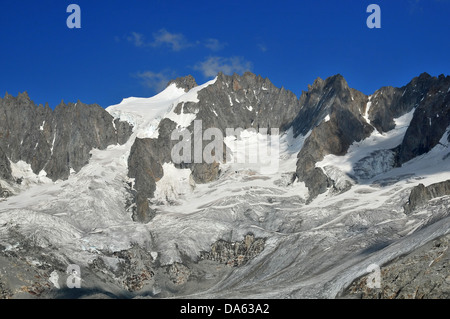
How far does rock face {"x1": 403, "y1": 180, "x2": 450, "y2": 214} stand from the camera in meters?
164

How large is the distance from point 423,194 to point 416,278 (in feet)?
260

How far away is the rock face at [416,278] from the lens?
86.0 m

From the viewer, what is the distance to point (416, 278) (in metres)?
89.4

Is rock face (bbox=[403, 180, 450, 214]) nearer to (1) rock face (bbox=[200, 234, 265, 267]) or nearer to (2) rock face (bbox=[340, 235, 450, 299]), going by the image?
(1) rock face (bbox=[200, 234, 265, 267])

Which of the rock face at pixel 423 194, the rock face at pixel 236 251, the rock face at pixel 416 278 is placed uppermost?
the rock face at pixel 423 194

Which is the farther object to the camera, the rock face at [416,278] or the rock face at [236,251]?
the rock face at [236,251]

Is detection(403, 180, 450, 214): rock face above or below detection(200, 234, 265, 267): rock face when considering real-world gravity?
above

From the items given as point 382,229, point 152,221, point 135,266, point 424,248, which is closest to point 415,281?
point 424,248

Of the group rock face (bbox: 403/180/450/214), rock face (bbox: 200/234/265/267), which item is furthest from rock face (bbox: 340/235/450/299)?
rock face (bbox: 403/180/450/214)

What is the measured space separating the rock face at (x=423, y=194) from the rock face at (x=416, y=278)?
217ft

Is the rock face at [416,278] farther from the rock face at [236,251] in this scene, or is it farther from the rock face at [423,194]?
the rock face at [423,194]

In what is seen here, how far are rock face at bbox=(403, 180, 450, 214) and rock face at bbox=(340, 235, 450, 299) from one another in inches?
2603

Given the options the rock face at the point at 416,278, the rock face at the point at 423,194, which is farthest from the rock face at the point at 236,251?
the rock face at the point at 416,278

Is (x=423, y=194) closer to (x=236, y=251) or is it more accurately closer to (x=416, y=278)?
(x=236, y=251)
